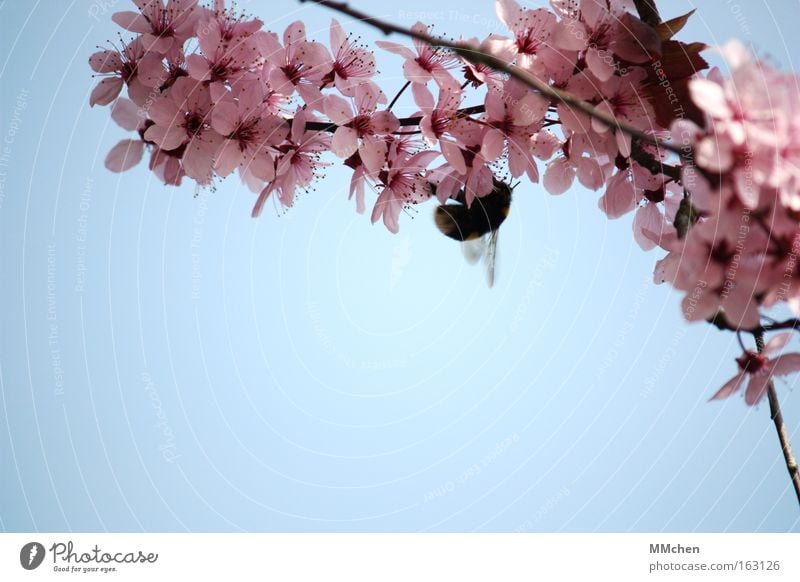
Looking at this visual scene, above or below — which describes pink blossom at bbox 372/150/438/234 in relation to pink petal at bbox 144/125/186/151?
below

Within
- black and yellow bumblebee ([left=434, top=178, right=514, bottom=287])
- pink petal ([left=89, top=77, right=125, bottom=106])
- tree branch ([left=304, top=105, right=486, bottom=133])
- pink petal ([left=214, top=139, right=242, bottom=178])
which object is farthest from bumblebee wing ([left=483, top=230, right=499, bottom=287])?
pink petal ([left=89, top=77, right=125, bottom=106])

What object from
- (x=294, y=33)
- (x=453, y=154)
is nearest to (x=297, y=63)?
(x=294, y=33)

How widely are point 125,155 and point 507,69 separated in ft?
1.19

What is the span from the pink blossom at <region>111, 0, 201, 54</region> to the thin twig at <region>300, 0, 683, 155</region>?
4.7 inches

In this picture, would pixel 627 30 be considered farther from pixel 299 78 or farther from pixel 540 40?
pixel 299 78

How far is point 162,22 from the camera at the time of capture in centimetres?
55

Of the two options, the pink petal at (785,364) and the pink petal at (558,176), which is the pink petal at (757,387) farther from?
the pink petal at (558,176)

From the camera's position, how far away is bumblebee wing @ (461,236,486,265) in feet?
1.98

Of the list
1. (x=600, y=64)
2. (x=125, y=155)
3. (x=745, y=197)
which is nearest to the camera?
(x=745, y=197)

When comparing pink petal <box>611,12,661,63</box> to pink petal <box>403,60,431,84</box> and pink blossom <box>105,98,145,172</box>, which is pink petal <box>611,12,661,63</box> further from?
pink blossom <box>105,98,145,172</box>

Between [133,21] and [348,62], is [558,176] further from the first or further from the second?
[133,21]

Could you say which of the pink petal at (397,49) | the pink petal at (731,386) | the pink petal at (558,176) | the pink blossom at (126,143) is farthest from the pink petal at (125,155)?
the pink petal at (731,386)

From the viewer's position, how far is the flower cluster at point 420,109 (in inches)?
19.5

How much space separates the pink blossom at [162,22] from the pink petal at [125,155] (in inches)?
3.2
